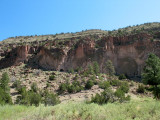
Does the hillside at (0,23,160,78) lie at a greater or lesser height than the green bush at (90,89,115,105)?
greater

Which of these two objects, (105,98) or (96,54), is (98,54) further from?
(105,98)

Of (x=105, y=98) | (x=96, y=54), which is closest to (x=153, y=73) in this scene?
(x=105, y=98)

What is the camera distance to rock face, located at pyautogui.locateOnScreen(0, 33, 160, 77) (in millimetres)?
39094

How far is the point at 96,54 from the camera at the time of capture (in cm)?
4206

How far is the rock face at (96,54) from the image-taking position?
39.1 metres

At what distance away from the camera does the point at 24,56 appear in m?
44.9

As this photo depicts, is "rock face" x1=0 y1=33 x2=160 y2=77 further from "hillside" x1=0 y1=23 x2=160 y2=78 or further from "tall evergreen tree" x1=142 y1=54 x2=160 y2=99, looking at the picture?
"tall evergreen tree" x1=142 y1=54 x2=160 y2=99

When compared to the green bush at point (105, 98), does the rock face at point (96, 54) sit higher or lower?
higher

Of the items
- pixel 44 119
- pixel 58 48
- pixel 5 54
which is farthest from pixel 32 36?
pixel 44 119

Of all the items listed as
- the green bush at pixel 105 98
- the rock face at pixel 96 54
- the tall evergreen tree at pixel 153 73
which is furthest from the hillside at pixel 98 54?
the tall evergreen tree at pixel 153 73

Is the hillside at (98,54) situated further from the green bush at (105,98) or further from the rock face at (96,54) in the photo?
the green bush at (105,98)

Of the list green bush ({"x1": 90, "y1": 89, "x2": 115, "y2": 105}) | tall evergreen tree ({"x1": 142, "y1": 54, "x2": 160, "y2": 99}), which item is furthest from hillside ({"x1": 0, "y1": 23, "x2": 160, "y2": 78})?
tall evergreen tree ({"x1": 142, "y1": 54, "x2": 160, "y2": 99})

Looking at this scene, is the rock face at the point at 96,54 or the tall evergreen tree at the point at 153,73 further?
the rock face at the point at 96,54

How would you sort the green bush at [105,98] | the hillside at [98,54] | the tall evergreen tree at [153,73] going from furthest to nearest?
the hillside at [98,54]
the green bush at [105,98]
the tall evergreen tree at [153,73]
